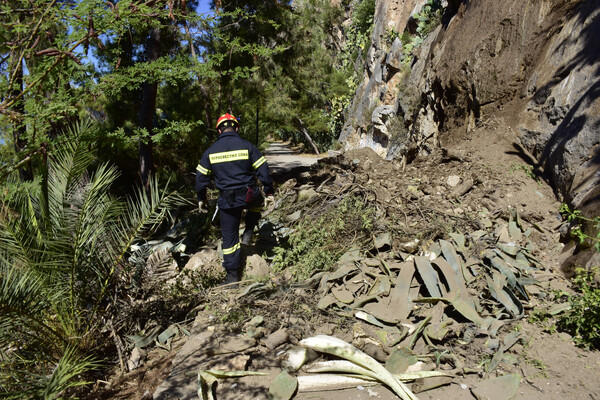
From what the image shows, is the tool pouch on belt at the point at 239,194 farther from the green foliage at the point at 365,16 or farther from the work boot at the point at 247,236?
the green foliage at the point at 365,16

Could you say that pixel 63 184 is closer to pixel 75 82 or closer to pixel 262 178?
pixel 75 82

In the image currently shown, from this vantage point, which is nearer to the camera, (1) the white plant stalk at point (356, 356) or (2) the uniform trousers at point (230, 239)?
(1) the white plant stalk at point (356, 356)

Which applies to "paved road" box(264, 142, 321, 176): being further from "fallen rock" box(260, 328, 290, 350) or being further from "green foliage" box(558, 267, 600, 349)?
"green foliage" box(558, 267, 600, 349)

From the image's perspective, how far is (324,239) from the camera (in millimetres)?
5195

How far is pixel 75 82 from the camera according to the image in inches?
176

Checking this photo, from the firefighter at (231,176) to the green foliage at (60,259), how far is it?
37.9 inches

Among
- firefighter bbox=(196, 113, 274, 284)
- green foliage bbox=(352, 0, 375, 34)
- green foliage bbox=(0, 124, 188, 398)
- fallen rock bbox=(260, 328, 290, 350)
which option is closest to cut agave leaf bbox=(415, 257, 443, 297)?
fallen rock bbox=(260, 328, 290, 350)

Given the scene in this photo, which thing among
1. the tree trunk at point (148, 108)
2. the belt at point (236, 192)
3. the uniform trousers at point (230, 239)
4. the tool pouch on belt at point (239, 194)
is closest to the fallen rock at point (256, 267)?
the uniform trousers at point (230, 239)

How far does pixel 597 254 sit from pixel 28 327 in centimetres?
488

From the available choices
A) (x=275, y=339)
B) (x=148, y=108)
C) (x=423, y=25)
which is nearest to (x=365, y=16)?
(x=423, y=25)

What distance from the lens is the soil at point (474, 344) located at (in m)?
2.83

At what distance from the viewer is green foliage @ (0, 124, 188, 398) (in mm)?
3109

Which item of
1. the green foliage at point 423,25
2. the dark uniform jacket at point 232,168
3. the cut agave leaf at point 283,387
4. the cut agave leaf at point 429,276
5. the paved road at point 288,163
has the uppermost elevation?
the green foliage at point 423,25

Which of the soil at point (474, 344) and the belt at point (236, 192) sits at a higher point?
the belt at point (236, 192)
